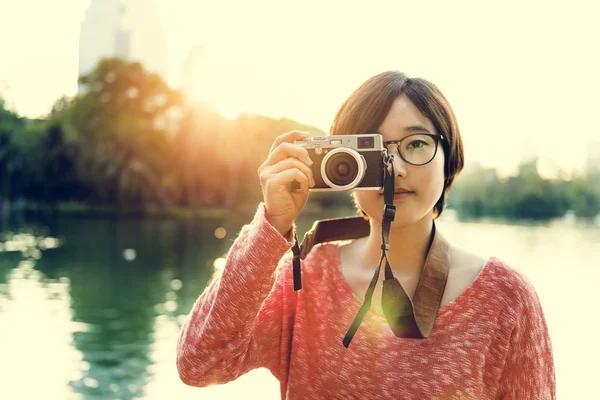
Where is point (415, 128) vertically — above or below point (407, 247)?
above

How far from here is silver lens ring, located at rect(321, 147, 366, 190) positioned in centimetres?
Result: 133

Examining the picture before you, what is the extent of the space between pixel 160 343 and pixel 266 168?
35.2 feet

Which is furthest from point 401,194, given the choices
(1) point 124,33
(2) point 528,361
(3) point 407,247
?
(1) point 124,33

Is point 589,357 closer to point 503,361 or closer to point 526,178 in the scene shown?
point 503,361

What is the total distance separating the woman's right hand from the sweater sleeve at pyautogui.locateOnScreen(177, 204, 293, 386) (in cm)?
3

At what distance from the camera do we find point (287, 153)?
4.49 ft

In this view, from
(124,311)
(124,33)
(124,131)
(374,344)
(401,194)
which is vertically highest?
(124,33)

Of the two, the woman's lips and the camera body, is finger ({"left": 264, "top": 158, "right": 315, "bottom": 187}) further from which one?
the woman's lips

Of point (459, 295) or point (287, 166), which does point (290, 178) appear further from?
point (459, 295)

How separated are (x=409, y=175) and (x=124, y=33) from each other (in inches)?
3535

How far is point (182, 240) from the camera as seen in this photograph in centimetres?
2734

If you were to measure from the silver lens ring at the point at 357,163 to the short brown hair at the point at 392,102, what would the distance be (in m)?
0.07

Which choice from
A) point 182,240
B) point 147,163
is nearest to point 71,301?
point 182,240

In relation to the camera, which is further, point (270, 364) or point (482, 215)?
point (482, 215)
